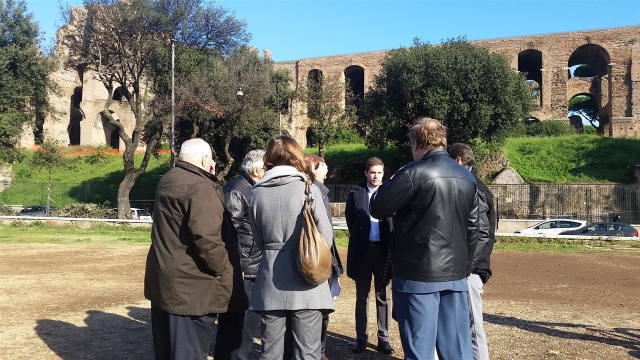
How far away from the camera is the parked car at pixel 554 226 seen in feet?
62.7

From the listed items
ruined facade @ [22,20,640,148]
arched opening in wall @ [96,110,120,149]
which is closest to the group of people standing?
ruined facade @ [22,20,640,148]

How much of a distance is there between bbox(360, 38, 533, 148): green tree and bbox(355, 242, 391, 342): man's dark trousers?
21880 mm

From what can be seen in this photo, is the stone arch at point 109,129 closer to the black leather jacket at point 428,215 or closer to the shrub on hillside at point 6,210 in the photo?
A: the shrub on hillside at point 6,210

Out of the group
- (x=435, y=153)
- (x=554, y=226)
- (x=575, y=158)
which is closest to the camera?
(x=435, y=153)

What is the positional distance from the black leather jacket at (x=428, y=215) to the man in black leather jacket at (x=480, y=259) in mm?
745

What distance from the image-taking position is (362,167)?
104ft

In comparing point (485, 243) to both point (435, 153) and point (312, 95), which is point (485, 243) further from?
point (312, 95)

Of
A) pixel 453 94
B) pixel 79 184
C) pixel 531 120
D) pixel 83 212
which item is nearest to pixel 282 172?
pixel 83 212

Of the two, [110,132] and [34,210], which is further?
[110,132]

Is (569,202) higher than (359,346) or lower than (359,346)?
higher

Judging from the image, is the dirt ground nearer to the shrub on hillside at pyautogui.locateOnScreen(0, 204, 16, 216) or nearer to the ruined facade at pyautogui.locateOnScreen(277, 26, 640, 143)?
the shrub on hillside at pyautogui.locateOnScreen(0, 204, 16, 216)

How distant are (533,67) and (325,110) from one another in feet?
72.3

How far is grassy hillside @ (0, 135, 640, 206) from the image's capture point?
27500 millimetres

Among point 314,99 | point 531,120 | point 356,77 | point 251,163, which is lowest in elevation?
point 251,163
